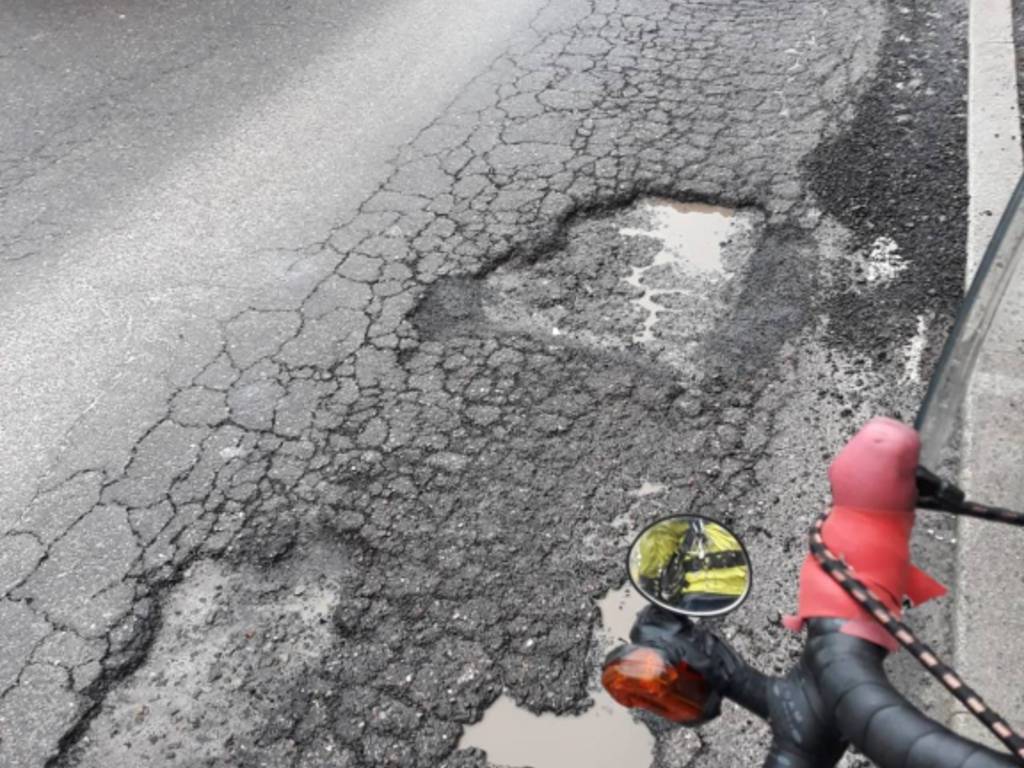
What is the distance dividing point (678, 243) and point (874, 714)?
12.1ft

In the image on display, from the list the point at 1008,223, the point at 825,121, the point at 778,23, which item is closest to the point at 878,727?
the point at 1008,223

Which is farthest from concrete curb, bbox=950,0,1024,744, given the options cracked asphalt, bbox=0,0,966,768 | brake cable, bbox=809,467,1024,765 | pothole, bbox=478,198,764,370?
brake cable, bbox=809,467,1024,765

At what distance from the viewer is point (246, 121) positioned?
6184mm

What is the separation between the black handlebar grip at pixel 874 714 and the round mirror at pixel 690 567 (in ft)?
Result: 0.79

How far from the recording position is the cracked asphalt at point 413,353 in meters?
3.12

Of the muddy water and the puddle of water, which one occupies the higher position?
the puddle of water

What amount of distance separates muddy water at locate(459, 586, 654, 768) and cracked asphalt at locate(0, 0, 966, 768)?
Result: 0.06 m

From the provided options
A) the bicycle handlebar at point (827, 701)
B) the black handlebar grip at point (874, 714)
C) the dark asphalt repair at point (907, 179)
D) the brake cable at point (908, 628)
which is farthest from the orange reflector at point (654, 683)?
the dark asphalt repair at point (907, 179)

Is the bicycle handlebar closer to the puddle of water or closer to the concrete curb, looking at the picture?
the concrete curb

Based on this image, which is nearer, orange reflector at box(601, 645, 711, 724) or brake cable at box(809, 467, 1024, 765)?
brake cable at box(809, 467, 1024, 765)

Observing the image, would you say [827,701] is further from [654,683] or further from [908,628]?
[654,683]

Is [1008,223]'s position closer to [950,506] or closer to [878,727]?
[950,506]

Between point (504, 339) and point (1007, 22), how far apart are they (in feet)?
15.9

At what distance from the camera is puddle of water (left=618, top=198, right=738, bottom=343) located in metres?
4.59
